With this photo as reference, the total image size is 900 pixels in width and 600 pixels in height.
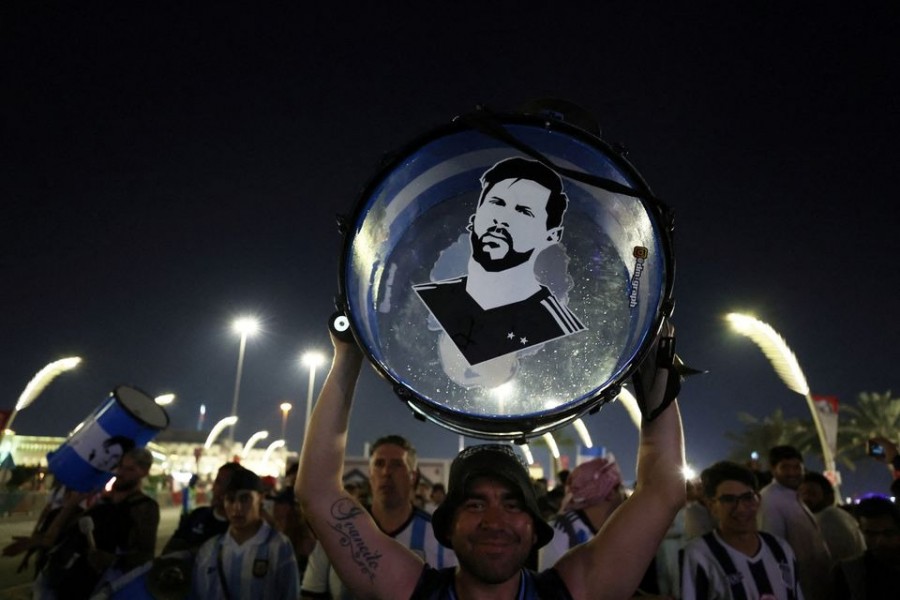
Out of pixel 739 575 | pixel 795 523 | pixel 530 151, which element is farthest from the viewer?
pixel 795 523

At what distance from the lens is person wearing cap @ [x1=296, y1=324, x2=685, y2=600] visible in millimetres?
1885

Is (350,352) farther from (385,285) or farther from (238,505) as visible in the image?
(238,505)

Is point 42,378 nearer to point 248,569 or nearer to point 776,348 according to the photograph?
point 248,569

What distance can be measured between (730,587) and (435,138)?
12.1 feet

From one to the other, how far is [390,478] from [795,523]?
3936 millimetres

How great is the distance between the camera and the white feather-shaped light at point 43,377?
56.4 ft

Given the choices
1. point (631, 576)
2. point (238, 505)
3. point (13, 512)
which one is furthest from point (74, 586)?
point (13, 512)

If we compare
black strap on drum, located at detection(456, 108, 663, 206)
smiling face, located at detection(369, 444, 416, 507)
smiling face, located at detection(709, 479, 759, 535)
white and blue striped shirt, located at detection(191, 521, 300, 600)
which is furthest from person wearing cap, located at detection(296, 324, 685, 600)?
white and blue striped shirt, located at detection(191, 521, 300, 600)

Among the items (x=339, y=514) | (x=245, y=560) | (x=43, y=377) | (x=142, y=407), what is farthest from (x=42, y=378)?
(x=339, y=514)

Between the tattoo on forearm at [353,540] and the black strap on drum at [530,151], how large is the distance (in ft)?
4.44

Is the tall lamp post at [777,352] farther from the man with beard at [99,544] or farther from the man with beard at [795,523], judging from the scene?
the man with beard at [99,544]

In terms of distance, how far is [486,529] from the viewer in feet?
6.34

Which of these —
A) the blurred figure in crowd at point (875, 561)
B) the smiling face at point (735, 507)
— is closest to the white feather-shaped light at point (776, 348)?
the blurred figure in crowd at point (875, 561)

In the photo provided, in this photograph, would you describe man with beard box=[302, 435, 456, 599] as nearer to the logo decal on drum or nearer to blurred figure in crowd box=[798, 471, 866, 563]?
the logo decal on drum
